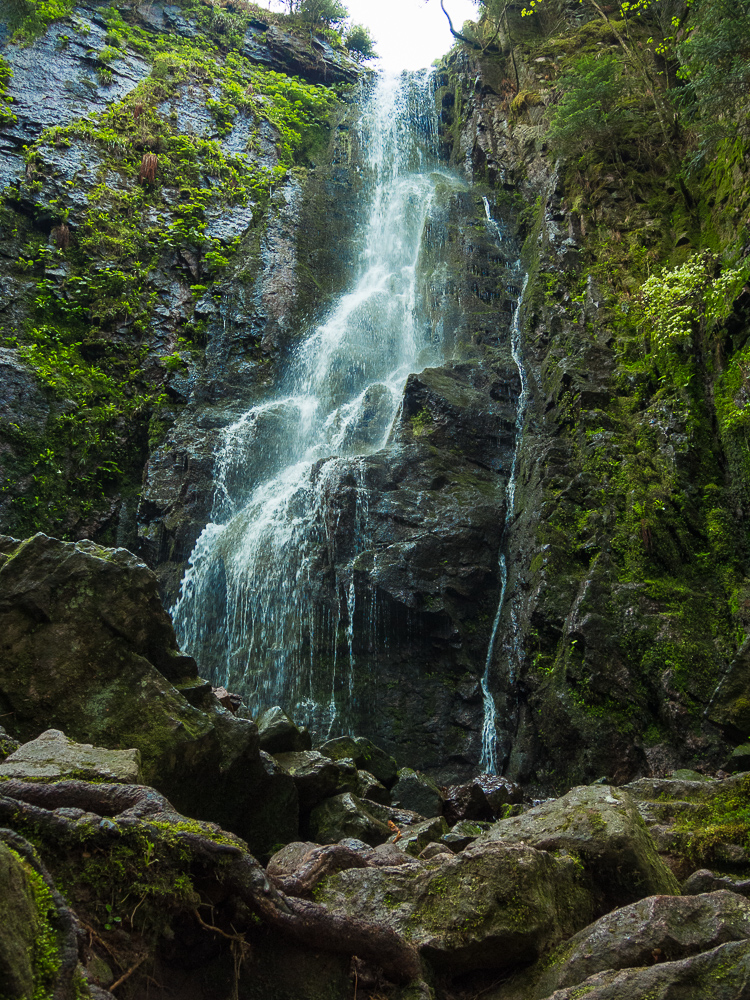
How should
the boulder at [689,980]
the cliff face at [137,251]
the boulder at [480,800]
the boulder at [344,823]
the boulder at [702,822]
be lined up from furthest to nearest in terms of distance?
the cliff face at [137,251] < the boulder at [480,800] < the boulder at [344,823] < the boulder at [702,822] < the boulder at [689,980]

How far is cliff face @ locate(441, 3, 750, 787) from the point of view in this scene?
830 centimetres

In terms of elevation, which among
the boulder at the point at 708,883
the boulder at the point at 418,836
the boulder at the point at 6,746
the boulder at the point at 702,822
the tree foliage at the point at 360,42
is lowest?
the boulder at the point at 418,836

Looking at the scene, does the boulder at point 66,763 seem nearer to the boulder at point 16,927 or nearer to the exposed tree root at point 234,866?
the exposed tree root at point 234,866

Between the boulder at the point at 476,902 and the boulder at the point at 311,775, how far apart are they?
7.76ft

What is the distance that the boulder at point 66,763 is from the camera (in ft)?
10.5

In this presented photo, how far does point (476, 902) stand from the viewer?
138 inches

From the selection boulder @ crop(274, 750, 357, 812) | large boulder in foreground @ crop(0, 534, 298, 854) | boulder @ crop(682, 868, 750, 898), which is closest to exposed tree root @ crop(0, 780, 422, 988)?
large boulder in foreground @ crop(0, 534, 298, 854)

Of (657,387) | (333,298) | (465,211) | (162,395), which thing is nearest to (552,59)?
(465,211)

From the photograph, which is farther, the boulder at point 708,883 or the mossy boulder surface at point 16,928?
the boulder at point 708,883

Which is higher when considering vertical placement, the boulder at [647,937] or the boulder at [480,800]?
the boulder at [647,937]

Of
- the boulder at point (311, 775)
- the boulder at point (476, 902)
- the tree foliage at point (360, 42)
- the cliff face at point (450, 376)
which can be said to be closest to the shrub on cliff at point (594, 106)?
the cliff face at point (450, 376)

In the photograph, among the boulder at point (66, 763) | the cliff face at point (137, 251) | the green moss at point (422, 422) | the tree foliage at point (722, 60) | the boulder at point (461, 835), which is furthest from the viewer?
the cliff face at point (137, 251)

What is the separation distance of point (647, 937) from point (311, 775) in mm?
3737

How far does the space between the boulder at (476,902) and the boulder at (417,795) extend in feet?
13.5
